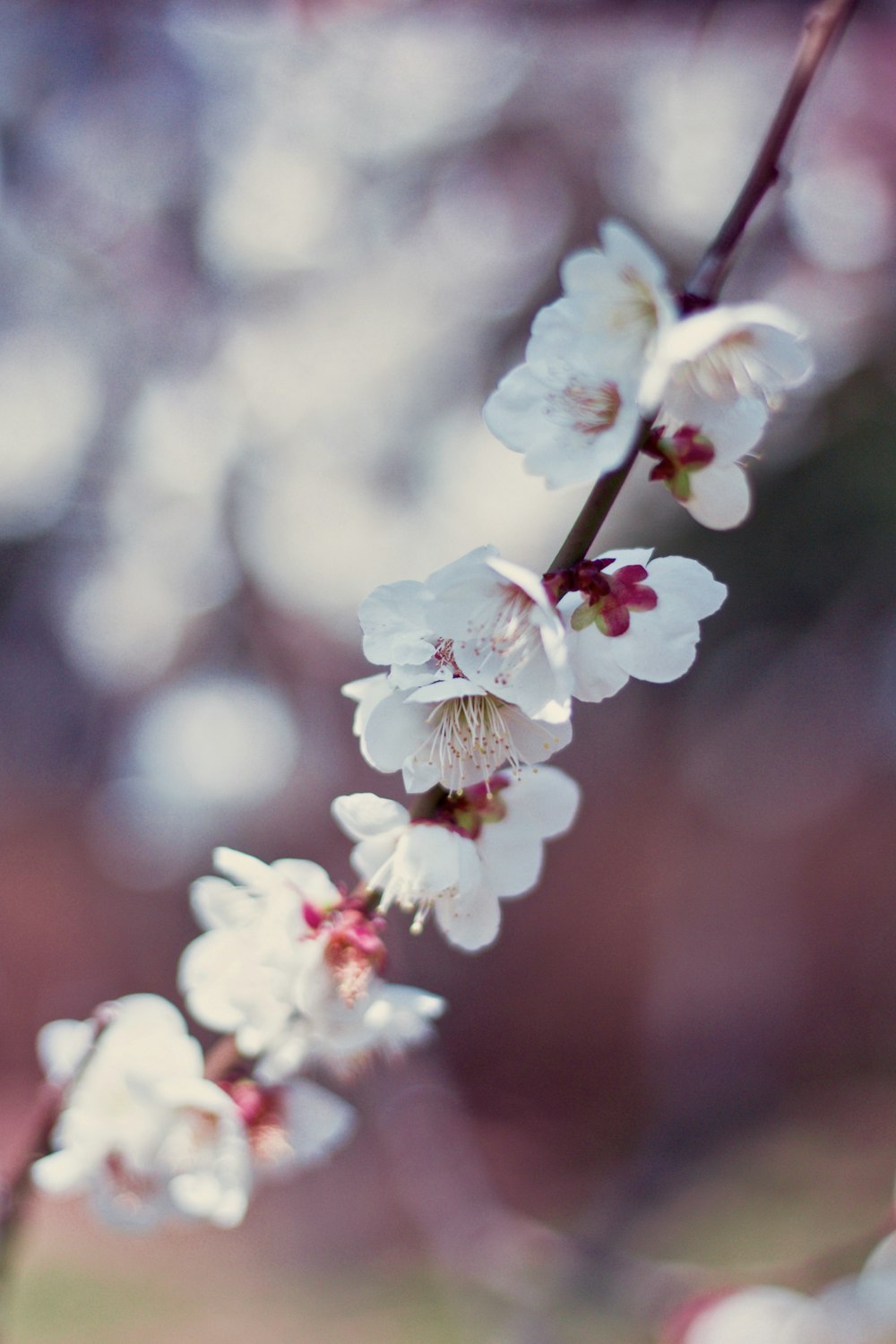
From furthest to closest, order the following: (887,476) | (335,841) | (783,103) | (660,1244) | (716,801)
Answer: (716,801) < (335,841) < (887,476) < (660,1244) < (783,103)

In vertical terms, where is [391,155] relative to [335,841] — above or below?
above

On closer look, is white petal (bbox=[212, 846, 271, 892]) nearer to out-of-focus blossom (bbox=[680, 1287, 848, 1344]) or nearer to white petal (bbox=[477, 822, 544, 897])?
white petal (bbox=[477, 822, 544, 897])

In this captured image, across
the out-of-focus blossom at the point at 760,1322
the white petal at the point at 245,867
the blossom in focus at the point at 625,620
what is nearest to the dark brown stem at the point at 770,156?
the blossom in focus at the point at 625,620

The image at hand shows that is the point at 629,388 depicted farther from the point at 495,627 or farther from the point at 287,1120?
the point at 287,1120

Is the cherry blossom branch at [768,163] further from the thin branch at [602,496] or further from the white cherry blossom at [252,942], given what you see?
the white cherry blossom at [252,942]

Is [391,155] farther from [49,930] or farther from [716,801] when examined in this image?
[49,930]

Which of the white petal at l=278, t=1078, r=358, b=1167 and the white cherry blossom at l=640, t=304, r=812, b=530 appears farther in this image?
the white petal at l=278, t=1078, r=358, b=1167

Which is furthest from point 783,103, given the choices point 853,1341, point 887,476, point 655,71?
point 887,476

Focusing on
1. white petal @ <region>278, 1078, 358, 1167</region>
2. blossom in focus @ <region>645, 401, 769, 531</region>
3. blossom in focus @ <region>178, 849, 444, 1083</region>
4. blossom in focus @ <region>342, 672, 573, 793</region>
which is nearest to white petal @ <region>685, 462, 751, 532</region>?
blossom in focus @ <region>645, 401, 769, 531</region>
